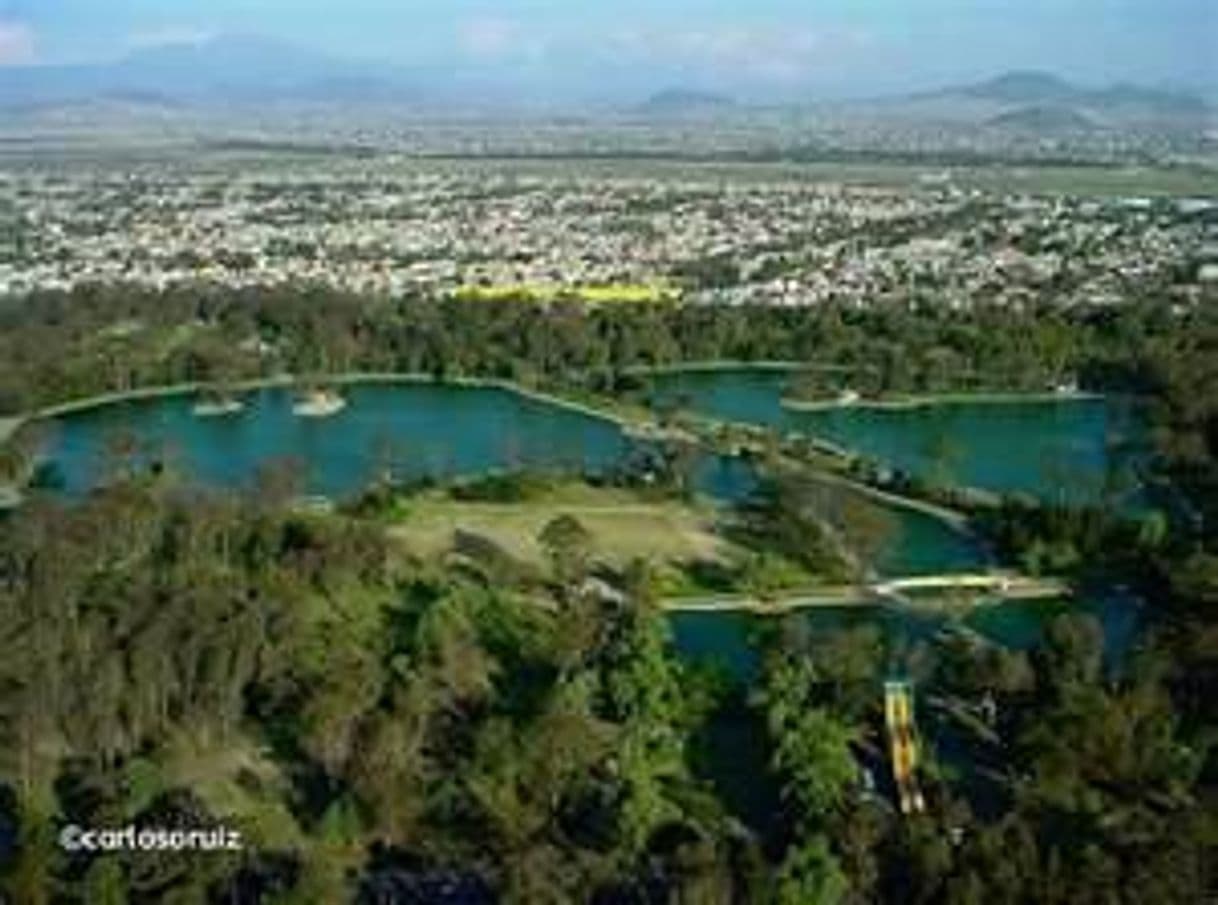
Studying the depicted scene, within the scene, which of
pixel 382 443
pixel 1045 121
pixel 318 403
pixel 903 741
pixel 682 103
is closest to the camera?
pixel 903 741

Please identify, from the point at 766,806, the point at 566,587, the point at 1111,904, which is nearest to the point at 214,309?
the point at 566,587

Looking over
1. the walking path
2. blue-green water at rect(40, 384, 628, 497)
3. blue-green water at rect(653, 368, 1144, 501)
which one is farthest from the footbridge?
blue-green water at rect(40, 384, 628, 497)

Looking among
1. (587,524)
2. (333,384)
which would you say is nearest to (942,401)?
(333,384)

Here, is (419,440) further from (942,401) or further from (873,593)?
(873,593)

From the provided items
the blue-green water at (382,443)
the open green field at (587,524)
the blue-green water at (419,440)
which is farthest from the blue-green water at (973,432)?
the open green field at (587,524)

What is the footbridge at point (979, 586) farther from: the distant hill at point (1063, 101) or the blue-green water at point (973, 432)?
the distant hill at point (1063, 101)

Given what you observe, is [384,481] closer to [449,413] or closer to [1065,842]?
[449,413]
